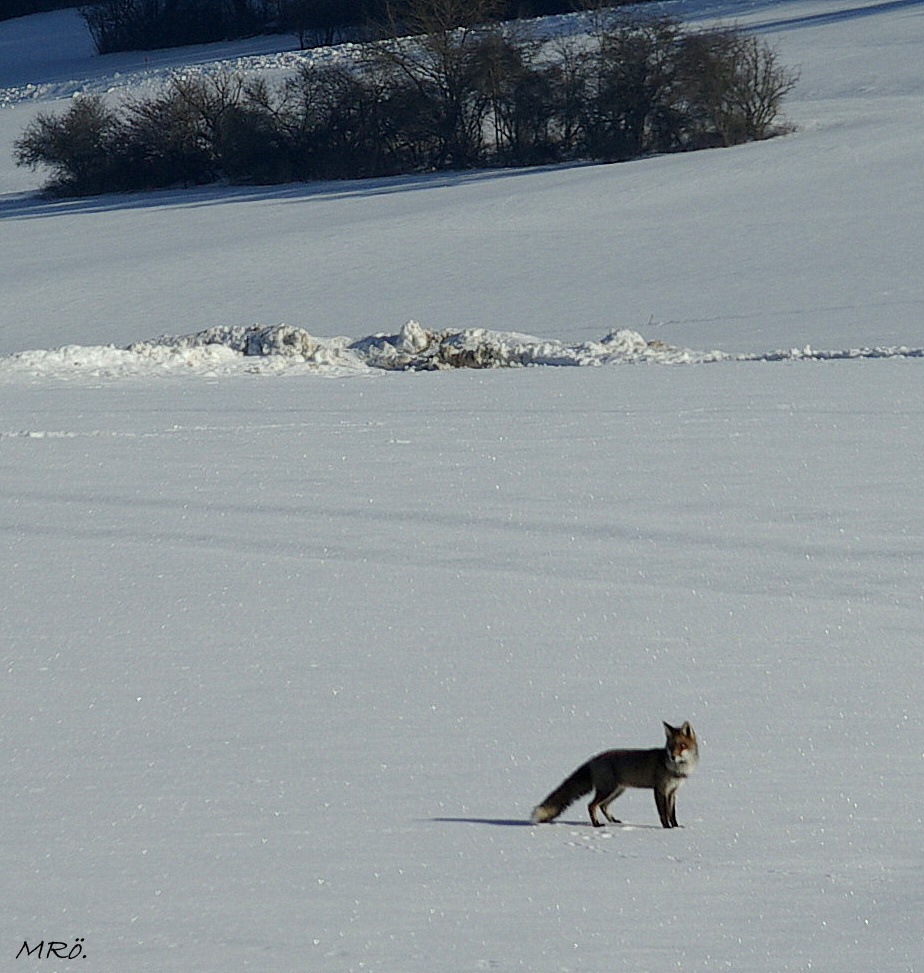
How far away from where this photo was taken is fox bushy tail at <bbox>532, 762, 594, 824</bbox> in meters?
3.46

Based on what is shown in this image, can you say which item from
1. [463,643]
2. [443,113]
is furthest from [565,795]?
[443,113]

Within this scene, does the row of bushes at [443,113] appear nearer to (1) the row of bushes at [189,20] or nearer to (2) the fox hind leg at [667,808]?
(1) the row of bushes at [189,20]

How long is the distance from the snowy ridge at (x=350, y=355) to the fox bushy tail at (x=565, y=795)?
8.56m

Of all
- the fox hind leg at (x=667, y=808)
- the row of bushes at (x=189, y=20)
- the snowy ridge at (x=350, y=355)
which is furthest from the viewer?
the row of bushes at (x=189, y=20)

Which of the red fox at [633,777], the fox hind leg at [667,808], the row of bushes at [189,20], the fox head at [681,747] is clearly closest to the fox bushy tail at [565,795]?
the red fox at [633,777]

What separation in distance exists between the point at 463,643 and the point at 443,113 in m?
24.5

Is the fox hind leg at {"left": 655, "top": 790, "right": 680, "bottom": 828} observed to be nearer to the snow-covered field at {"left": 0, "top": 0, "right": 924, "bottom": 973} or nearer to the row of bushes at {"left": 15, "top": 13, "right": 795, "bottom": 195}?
the snow-covered field at {"left": 0, "top": 0, "right": 924, "bottom": 973}

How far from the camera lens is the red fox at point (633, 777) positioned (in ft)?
10.6

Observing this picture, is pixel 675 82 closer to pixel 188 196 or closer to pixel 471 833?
pixel 188 196

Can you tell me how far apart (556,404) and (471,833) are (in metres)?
6.41

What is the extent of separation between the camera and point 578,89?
27.0 metres

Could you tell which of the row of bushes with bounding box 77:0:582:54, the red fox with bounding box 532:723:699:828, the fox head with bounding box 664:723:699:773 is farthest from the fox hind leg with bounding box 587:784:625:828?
the row of bushes with bounding box 77:0:582:54

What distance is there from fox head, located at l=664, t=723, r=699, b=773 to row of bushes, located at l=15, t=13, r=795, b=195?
920 inches

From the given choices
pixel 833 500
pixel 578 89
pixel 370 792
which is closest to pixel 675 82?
pixel 578 89
